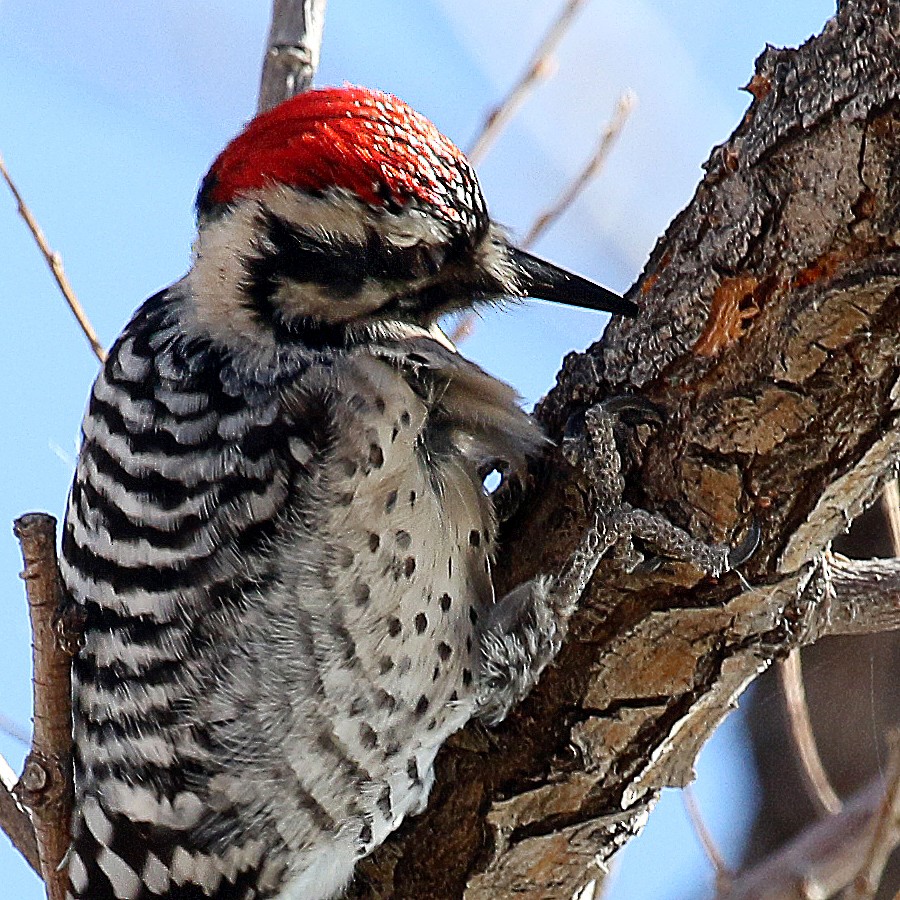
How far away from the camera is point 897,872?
318 cm

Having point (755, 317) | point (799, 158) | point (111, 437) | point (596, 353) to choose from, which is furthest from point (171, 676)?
point (799, 158)

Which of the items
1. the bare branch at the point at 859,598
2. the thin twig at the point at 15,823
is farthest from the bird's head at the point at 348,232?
the thin twig at the point at 15,823

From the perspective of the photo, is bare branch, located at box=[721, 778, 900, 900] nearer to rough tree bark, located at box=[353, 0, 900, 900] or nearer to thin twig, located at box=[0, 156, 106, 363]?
rough tree bark, located at box=[353, 0, 900, 900]

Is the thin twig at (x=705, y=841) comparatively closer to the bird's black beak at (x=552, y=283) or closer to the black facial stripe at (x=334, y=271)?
the bird's black beak at (x=552, y=283)

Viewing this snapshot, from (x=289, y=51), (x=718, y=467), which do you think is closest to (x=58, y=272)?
(x=289, y=51)

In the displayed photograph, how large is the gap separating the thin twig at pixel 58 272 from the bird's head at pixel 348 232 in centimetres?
30

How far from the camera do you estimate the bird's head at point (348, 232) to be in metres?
1.89

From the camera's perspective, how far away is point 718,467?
5.83 ft

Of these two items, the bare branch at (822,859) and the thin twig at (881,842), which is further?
the bare branch at (822,859)

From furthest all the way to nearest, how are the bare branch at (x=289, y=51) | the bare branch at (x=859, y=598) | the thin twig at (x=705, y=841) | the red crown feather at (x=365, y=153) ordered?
the thin twig at (x=705, y=841) → the bare branch at (x=289, y=51) → the bare branch at (x=859, y=598) → the red crown feather at (x=365, y=153)

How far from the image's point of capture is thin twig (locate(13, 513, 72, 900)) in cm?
172

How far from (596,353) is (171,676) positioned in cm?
80

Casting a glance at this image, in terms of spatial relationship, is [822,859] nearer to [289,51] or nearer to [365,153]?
[365,153]

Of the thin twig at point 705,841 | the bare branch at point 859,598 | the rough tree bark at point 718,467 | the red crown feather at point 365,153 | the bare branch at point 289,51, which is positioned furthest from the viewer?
the thin twig at point 705,841
